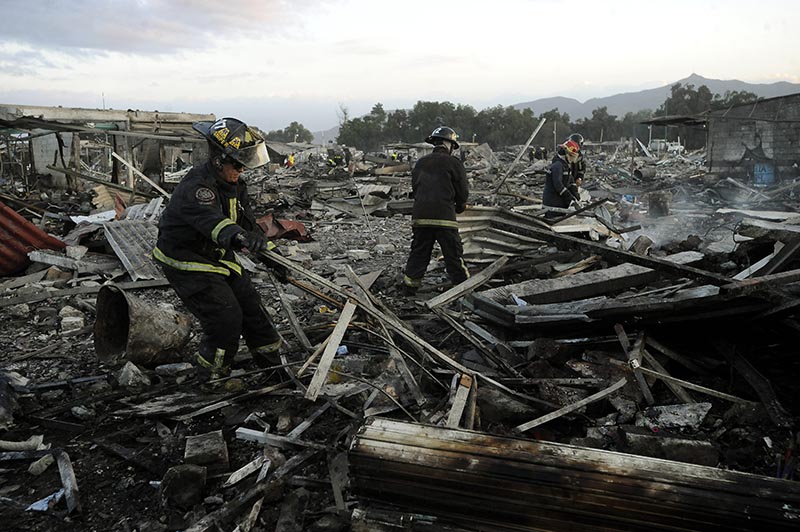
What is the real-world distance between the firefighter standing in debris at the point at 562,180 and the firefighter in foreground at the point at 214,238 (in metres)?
4.93

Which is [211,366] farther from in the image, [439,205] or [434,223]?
[439,205]

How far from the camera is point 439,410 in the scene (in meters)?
3.12

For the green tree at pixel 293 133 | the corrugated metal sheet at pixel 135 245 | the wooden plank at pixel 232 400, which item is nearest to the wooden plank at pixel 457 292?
the wooden plank at pixel 232 400

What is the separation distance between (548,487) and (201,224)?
8.25ft

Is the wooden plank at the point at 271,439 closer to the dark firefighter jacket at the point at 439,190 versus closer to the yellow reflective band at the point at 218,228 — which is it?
the yellow reflective band at the point at 218,228

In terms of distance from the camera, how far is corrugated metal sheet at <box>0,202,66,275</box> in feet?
21.8

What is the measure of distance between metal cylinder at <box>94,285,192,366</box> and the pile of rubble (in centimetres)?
2

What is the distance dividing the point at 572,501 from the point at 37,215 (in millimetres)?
10439

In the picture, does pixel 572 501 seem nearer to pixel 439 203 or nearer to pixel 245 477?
pixel 245 477

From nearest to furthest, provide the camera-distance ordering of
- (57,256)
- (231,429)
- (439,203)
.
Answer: (231,429) → (439,203) → (57,256)

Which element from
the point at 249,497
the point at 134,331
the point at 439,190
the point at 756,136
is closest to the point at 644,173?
the point at 756,136

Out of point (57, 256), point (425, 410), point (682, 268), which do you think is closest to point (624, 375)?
point (682, 268)

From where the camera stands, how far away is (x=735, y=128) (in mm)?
16922

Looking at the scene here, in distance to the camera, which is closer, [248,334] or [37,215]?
[248,334]
